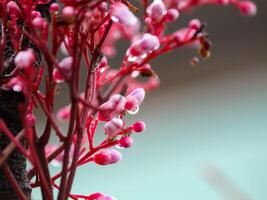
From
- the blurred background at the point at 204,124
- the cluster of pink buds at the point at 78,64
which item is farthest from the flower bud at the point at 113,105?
the blurred background at the point at 204,124

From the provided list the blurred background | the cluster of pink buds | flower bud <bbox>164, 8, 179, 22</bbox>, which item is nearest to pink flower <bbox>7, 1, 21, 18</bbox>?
the cluster of pink buds

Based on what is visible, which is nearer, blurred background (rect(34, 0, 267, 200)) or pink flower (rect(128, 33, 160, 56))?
pink flower (rect(128, 33, 160, 56))

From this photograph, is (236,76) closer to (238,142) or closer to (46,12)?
(238,142)

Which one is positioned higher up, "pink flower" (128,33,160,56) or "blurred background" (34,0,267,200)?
"blurred background" (34,0,267,200)

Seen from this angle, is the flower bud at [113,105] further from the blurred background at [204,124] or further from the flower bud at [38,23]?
the blurred background at [204,124]

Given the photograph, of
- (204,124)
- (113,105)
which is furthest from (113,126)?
(204,124)

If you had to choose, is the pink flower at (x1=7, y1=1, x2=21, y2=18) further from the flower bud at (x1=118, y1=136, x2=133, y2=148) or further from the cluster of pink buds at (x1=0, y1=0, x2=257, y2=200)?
the flower bud at (x1=118, y1=136, x2=133, y2=148)
